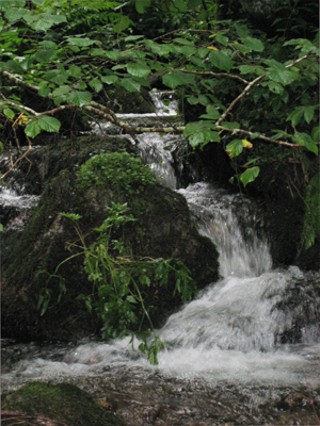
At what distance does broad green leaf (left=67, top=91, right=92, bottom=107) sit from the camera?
6.82 ft

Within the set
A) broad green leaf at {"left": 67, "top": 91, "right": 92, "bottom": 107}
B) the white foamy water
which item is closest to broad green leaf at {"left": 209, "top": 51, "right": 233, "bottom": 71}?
broad green leaf at {"left": 67, "top": 91, "right": 92, "bottom": 107}

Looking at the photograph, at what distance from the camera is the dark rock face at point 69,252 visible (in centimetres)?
462

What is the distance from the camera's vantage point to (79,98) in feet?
6.86

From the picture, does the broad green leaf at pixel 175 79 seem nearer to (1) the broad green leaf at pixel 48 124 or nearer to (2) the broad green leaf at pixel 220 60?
(2) the broad green leaf at pixel 220 60

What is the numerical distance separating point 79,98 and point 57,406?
5.28ft

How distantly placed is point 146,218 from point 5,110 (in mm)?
2946

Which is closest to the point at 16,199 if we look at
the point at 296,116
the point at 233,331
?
the point at 233,331

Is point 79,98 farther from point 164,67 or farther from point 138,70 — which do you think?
point 164,67

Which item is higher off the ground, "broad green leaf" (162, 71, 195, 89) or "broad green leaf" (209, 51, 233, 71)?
"broad green leaf" (209, 51, 233, 71)

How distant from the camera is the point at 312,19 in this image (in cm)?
501

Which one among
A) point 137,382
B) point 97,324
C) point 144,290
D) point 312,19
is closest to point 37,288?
point 97,324

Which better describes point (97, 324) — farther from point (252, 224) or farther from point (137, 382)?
point (252, 224)

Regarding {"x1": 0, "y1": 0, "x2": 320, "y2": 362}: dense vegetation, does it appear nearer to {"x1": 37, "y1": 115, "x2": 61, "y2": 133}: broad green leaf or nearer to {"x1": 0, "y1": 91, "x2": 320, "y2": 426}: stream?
{"x1": 37, "y1": 115, "x2": 61, "y2": 133}: broad green leaf

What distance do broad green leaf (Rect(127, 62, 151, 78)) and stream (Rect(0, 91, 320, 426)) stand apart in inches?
69.9
